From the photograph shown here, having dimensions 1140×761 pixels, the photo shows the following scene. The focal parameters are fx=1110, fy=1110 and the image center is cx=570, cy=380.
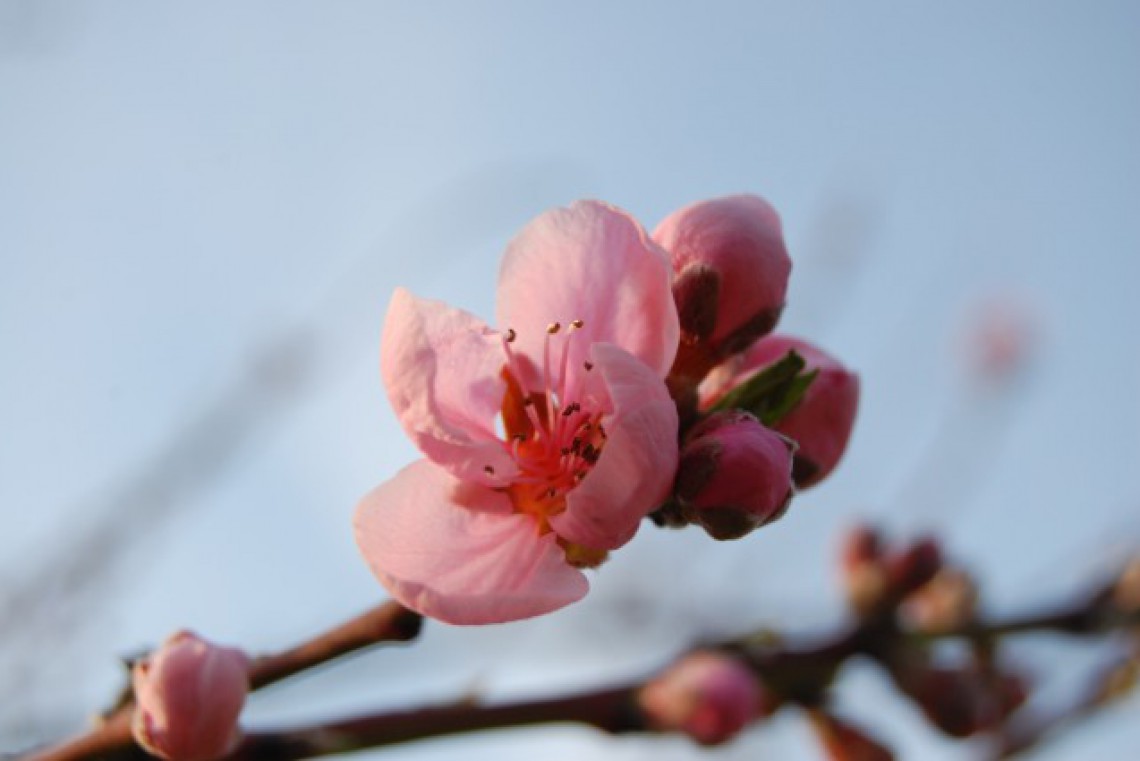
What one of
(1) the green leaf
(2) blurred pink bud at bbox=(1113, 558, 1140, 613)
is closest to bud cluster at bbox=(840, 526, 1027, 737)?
(2) blurred pink bud at bbox=(1113, 558, 1140, 613)

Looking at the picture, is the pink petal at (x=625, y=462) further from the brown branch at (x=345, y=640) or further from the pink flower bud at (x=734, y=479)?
the brown branch at (x=345, y=640)

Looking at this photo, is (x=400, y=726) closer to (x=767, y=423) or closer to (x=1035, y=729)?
(x=767, y=423)

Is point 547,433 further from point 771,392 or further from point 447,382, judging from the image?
point 771,392

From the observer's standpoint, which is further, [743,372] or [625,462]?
[743,372]

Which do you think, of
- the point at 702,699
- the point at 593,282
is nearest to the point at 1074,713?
the point at 702,699

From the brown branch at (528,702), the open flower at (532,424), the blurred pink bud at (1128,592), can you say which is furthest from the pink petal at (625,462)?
the blurred pink bud at (1128,592)

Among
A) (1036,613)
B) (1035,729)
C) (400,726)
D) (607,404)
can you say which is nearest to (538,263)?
(607,404)
